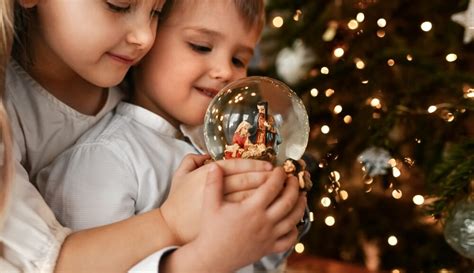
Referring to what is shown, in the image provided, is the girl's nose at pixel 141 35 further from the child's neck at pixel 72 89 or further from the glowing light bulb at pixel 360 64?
the glowing light bulb at pixel 360 64

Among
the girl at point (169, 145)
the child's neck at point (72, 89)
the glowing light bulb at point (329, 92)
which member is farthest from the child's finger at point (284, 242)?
the glowing light bulb at point (329, 92)

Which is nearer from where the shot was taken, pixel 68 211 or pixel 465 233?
pixel 68 211

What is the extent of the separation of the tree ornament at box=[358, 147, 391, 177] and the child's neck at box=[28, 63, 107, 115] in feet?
1.43

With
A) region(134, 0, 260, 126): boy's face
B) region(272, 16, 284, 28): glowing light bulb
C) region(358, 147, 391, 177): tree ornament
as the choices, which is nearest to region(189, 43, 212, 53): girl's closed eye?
region(134, 0, 260, 126): boy's face

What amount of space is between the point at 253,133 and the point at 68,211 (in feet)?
0.85

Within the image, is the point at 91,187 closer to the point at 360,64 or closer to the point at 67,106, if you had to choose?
the point at 67,106

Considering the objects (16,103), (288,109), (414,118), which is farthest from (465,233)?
(16,103)

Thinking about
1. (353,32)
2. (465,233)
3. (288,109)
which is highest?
(288,109)

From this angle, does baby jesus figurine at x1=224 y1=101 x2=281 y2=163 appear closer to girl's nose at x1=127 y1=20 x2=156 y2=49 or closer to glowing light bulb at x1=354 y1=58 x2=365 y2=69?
girl's nose at x1=127 y1=20 x2=156 y2=49

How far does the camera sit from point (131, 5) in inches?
35.6

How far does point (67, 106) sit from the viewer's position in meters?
0.98

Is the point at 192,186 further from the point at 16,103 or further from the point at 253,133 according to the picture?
the point at 16,103

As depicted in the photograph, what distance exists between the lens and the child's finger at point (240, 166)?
0.81 meters

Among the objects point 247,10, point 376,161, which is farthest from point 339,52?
point 247,10
